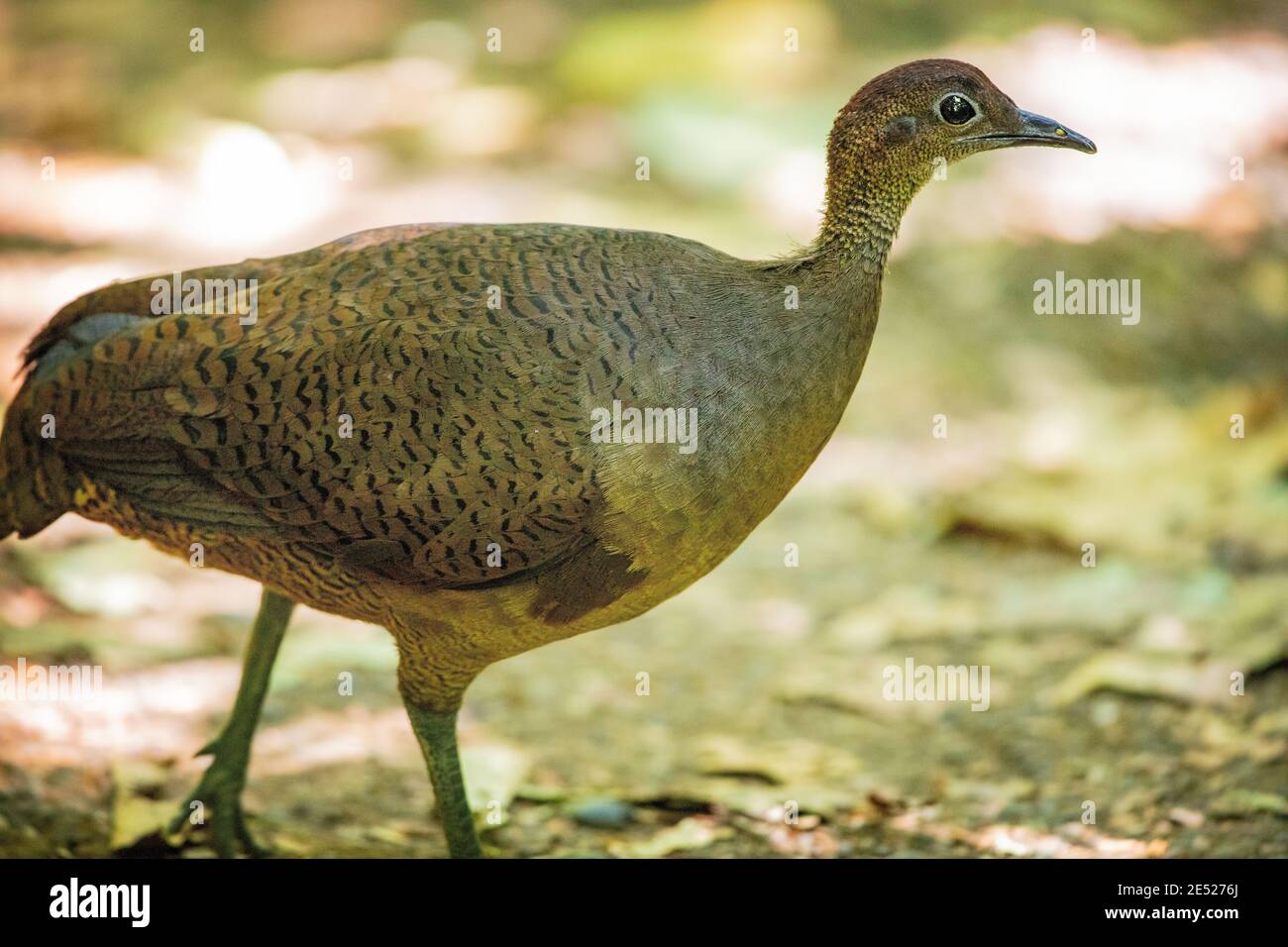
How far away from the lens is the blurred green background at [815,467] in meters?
6.00

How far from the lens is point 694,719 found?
689cm

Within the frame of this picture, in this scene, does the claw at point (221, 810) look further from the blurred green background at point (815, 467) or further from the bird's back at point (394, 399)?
the bird's back at point (394, 399)

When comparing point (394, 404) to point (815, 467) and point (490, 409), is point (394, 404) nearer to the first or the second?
point (490, 409)

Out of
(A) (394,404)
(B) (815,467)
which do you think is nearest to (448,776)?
(A) (394,404)

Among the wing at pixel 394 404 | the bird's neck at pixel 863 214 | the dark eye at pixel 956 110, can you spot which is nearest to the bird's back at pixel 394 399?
the wing at pixel 394 404

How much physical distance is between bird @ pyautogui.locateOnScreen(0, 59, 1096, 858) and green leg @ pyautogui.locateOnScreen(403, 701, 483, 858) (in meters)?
0.01

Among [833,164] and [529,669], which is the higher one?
[833,164]

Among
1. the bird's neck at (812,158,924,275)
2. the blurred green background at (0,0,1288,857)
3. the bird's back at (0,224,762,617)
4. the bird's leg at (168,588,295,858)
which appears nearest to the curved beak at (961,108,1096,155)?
the bird's neck at (812,158,924,275)

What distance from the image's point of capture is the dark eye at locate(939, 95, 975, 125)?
15.9 feet

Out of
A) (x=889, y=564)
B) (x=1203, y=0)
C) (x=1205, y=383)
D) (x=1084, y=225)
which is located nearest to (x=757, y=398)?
(x=889, y=564)

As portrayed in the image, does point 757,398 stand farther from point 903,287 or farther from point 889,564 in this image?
point 903,287

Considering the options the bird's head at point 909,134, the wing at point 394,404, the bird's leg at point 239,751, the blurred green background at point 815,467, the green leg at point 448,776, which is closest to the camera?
the wing at point 394,404

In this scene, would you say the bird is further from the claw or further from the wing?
the claw
